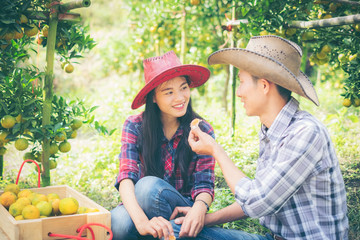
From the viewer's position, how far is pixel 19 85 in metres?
2.39

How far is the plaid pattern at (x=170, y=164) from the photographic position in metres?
2.31

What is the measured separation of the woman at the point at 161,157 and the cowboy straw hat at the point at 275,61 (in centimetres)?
60

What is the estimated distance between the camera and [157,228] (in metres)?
1.99

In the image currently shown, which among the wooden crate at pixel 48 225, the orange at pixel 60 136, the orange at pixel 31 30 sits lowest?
the wooden crate at pixel 48 225

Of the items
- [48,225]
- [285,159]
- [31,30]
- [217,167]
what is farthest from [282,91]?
[217,167]

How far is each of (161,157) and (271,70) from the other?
3.32 ft

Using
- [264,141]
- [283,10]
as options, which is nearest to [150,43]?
[283,10]

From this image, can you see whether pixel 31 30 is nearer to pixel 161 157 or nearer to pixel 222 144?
pixel 161 157

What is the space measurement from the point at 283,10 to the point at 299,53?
1.26 metres

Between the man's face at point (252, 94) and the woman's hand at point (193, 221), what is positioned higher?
the man's face at point (252, 94)

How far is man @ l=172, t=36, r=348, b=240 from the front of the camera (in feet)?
5.14

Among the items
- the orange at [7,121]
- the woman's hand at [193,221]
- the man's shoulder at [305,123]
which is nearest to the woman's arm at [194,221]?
the woman's hand at [193,221]

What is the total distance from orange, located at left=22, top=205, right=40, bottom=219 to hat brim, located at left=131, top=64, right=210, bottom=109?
89cm

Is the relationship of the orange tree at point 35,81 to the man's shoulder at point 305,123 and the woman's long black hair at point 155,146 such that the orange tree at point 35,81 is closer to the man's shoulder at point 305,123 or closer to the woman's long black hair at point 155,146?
the woman's long black hair at point 155,146
